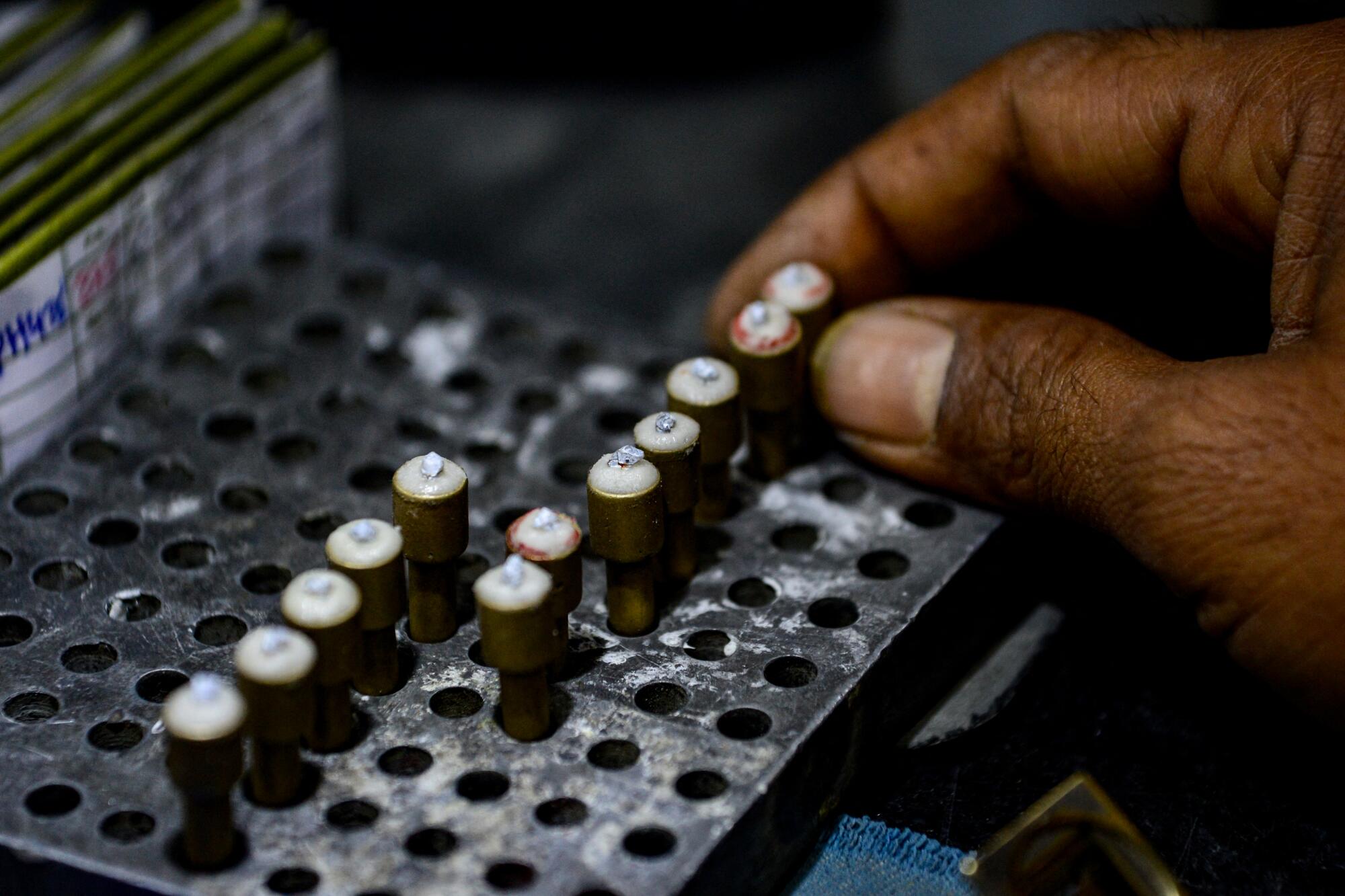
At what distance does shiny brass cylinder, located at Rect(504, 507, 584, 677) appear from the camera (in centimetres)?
85

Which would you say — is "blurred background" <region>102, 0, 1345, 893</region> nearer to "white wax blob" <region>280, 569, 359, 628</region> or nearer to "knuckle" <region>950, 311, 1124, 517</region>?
"knuckle" <region>950, 311, 1124, 517</region>

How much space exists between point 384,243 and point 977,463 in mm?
737

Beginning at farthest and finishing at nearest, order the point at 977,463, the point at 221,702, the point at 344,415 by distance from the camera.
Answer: the point at 344,415 < the point at 977,463 < the point at 221,702

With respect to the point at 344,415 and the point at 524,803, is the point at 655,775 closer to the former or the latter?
the point at 524,803

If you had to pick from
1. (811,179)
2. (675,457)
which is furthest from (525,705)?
(811,179)

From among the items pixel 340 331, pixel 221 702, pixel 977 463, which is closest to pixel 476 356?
pixel 340 331

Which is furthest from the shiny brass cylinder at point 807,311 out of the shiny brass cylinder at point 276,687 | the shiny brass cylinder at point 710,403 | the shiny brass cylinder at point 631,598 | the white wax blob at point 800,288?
the shiny brass cylinder at point 276,687

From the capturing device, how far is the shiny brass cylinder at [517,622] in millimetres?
805

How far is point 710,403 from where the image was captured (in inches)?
38.7

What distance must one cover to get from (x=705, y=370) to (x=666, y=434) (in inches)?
3.1

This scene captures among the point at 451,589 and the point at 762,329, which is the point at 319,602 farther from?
the point at 762,329

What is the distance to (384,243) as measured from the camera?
1.53 metres

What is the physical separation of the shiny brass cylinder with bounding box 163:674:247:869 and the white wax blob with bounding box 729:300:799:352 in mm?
426

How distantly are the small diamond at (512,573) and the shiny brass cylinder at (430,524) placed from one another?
0.25 ft
